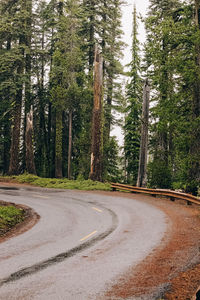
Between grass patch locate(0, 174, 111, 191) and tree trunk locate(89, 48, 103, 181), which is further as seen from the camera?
tree trunk locate(89, 48, 103, 181)

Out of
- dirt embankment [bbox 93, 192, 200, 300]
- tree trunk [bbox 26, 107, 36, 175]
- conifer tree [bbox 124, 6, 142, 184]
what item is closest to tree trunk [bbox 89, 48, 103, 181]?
conifer tree [bbox 124, 6, 142, 184]

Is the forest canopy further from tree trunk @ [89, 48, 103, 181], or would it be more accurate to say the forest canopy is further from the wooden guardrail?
the wooden guardrail

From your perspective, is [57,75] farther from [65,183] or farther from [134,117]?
[65,183]

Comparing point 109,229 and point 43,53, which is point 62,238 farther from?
point 43,53

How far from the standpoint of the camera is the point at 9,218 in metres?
11.9

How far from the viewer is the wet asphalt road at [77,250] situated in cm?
540

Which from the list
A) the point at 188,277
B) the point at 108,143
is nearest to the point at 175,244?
the point at 188,277

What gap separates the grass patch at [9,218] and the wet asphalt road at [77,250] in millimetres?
1007

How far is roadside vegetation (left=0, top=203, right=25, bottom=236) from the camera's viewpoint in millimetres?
10930

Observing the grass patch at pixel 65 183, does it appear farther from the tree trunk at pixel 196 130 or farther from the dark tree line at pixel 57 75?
the tree trunk at pixel 196 130

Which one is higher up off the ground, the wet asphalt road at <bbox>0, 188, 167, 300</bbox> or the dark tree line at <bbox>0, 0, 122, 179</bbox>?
the dark tree line at <bbox>0, 0, 122, 179</bbox>

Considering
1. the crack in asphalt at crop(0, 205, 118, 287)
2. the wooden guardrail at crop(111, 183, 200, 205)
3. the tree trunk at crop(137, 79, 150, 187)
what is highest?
the tree trunk at crop(137, 79, 150, 187)

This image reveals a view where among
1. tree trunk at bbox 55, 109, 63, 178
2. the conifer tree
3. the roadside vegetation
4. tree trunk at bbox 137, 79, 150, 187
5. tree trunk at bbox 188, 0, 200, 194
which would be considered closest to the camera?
the roadside vegetation

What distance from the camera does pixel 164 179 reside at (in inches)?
808
